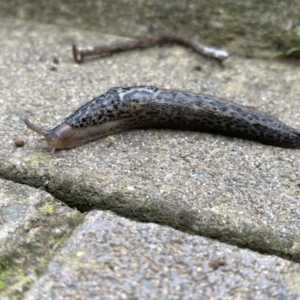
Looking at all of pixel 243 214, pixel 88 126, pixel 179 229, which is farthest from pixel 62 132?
pixel 243 214

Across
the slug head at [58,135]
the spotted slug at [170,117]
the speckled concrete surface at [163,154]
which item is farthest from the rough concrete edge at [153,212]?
the spotted slug at [170,117]

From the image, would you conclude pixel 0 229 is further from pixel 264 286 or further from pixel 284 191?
pixel 284 191

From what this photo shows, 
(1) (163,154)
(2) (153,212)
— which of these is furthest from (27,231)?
(1) (163,154)

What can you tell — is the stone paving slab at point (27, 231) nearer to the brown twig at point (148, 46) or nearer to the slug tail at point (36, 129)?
the slug tail at point (36, 129)

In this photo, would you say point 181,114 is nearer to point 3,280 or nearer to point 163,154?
point 163,154

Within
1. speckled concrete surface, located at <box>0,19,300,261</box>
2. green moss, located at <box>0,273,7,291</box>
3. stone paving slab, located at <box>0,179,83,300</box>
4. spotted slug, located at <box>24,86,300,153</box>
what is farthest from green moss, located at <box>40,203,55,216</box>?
spotted slug, located at <box>24,86,300,153</box>

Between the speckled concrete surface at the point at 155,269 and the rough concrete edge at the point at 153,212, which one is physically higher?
the speckled concrete surface at the point at 155,269

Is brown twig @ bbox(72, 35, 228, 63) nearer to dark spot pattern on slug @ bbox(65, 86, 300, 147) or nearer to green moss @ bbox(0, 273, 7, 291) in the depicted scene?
dark spot pattern on slug @ bbox(65, 86, 300, 147)
